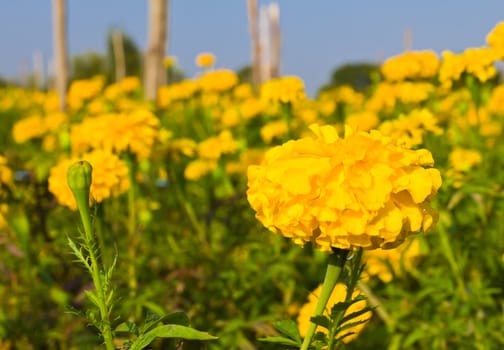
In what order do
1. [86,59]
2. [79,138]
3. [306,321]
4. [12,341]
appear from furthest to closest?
[86,59]
[79,138]
[12,341]
[306,321]

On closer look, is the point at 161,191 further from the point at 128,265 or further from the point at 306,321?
the point at 306,321

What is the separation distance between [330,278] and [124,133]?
1.18 meters

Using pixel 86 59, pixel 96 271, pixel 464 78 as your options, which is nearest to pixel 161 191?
pixel 464 78

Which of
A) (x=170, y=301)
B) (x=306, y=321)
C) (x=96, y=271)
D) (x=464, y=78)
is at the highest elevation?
(x=464, y=78)

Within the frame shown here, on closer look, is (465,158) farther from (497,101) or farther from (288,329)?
(288,329)

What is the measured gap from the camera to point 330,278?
0.89 metres

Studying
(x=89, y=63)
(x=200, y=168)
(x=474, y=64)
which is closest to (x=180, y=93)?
(x=200, y=168)

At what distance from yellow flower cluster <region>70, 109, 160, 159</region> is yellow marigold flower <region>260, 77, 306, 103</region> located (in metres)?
0.40

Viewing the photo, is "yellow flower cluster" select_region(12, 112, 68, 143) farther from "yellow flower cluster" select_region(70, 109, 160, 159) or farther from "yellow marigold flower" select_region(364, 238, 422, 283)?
"yellow marigold flower" select_region(364, 238, 422, 283)

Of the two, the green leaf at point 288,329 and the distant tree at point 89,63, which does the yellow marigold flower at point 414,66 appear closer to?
the green leaf at point 288,329

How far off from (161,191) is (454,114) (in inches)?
53.0

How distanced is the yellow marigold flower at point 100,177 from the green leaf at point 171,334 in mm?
890

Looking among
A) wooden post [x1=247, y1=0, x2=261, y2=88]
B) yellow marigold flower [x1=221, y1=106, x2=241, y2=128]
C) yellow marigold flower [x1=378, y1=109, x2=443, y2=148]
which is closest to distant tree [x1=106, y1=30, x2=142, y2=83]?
wooden post [x1=247, y1=0, x2=261, y2=88]

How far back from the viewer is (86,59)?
31.9m
